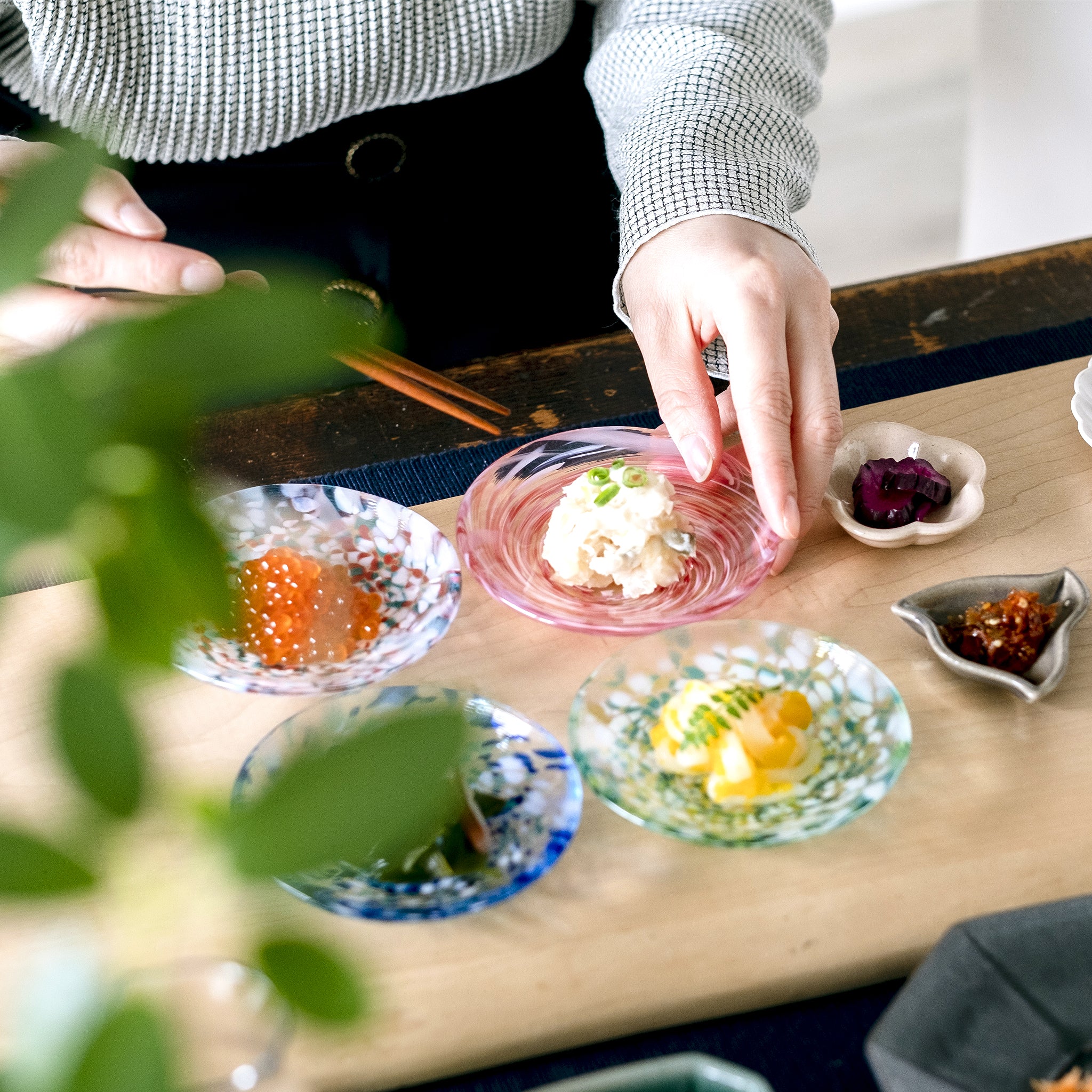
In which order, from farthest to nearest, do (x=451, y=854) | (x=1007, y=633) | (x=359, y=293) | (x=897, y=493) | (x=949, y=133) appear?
(x=949, y=133) < (x=359, y=293) < (x=897, y=493) < (x=1007, y=633) < (x=451, y=854)

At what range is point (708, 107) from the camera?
1012 millimetres

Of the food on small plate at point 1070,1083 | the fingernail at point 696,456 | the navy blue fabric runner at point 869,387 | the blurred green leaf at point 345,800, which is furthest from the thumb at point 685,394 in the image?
the blurred green leaf at point 345,800

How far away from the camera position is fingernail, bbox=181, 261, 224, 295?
0.70 metres

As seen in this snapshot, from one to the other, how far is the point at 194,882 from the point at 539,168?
3.70ft

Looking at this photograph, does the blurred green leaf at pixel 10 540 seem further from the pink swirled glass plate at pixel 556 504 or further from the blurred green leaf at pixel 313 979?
the pink swirled glass plate at pixel 556 504

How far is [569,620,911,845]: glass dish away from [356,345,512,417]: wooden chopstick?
321mm

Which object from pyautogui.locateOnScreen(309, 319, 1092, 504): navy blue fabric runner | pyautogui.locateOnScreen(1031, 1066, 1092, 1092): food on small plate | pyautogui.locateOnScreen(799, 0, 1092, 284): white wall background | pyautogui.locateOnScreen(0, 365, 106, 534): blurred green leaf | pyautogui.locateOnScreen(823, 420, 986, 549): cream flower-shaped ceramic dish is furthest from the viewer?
pyautogui.locateOnScreen(799, 0, 1092, 284): white wall background

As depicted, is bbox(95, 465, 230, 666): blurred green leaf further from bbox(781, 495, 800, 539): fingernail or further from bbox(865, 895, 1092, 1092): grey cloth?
bbox(781, 495, 800, 539): fingernail

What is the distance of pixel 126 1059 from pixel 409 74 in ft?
3.46

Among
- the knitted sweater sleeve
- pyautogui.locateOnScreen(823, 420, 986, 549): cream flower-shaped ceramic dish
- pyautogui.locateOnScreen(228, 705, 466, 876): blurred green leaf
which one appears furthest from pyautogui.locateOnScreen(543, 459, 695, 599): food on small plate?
pyautogui.locateOnScreen(228, 705, 466, 876): blurred green leaf

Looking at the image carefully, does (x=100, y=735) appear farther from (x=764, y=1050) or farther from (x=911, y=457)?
(x=911, y=457)

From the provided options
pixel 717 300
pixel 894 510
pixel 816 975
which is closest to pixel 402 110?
pixel 717 300

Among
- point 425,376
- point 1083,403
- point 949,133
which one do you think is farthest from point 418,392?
point 949,133

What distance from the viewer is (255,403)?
40.9 inches
